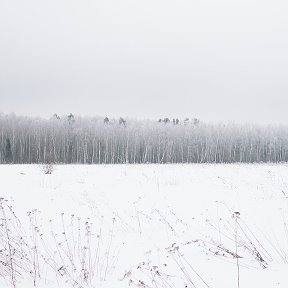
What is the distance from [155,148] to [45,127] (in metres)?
21.7

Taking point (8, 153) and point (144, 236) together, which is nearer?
point (144, 236)

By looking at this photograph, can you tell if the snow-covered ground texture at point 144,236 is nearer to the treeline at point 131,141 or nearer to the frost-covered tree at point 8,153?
the treeline at point 131,141

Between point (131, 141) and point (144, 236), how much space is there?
58801 millimetres

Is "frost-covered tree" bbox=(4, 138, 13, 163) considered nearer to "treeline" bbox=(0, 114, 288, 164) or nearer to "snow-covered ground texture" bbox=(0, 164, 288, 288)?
"treeline" bbox=(0, 114, 288, 164)

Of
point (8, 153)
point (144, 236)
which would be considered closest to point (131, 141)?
point (8, 153)

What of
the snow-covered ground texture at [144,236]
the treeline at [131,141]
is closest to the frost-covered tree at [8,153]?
the treeline at [131,141]

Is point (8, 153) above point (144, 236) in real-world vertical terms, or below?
above

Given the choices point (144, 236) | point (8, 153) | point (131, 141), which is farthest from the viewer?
point (131, 141)

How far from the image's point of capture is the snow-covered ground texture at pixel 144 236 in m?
4.65

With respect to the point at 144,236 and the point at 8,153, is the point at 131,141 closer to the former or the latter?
the point at 8,153

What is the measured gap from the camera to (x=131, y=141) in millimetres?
65938

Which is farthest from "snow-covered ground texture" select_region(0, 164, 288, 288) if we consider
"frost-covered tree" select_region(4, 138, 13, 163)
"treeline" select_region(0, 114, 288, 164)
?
"frost-covered tree" select_region(4, 138, 13, 163)

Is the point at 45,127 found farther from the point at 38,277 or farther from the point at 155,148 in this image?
the point at 38,277

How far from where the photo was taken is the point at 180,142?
220 ft
